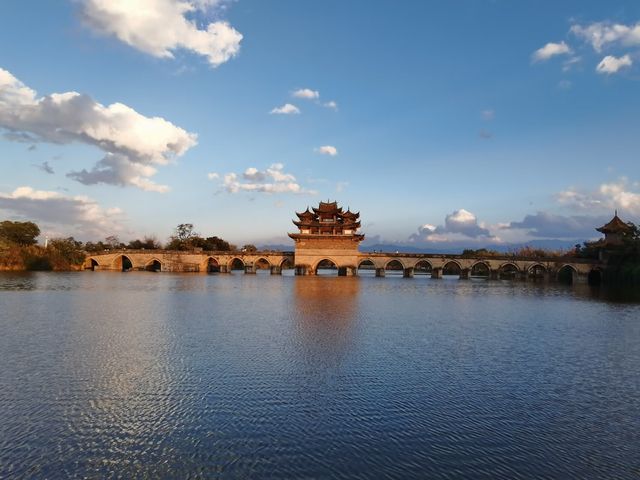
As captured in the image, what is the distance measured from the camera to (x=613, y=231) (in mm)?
75500

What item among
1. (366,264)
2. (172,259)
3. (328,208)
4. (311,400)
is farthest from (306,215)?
(311,400)

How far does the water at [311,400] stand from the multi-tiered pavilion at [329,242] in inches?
2091

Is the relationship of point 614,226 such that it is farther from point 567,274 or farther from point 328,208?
point 328,208

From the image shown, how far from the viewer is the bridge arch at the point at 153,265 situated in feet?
278

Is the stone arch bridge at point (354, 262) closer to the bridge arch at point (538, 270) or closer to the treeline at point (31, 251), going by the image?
the bridge arch at point (538, 270)

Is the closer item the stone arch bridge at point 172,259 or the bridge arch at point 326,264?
the bridge arch at point 326,264

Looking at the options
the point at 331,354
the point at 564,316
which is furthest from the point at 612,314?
the point at 331,354

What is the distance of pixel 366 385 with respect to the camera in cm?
1299

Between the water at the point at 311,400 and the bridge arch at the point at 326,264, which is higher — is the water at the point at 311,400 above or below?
below

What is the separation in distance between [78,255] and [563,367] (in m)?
84.1

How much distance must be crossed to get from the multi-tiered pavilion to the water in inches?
2091

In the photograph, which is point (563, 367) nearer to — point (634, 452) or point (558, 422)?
point (558, 422)

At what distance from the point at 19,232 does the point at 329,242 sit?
52.7 metres

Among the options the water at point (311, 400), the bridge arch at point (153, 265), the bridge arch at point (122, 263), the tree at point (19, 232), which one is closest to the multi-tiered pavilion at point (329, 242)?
the bridge arch at point (153, 265)
